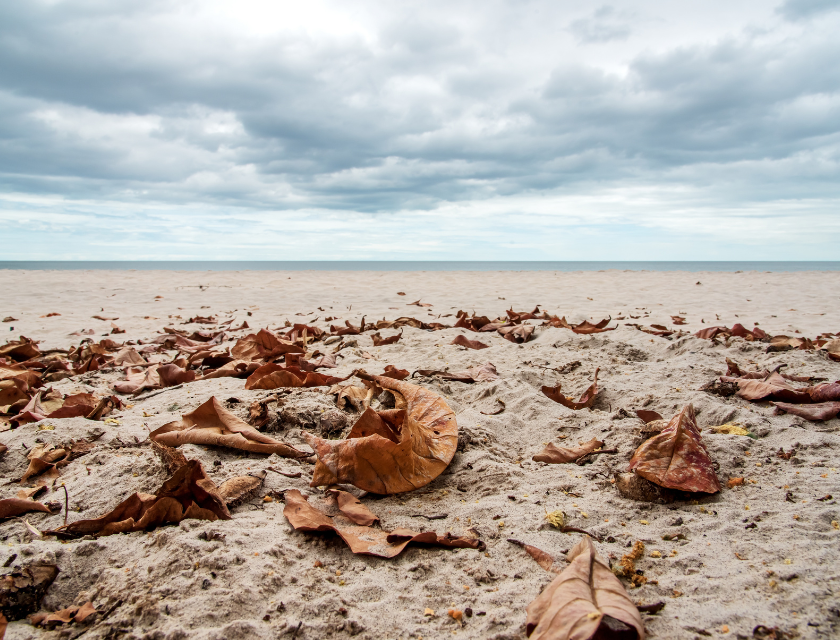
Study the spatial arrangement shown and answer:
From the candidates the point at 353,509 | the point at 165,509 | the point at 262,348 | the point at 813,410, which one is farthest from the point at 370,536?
the point at 262,348

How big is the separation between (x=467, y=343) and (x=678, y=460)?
2345mm

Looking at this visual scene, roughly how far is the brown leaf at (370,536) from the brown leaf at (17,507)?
0.74m

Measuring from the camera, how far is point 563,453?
76.9 inches

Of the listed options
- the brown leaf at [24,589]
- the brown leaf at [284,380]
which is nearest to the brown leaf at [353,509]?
the brown leaf at [24,589]

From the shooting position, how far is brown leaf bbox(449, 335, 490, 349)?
394 cm

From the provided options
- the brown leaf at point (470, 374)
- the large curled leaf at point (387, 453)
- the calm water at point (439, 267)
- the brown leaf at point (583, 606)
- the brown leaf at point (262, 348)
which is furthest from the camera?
the calm water at point (439, 267)

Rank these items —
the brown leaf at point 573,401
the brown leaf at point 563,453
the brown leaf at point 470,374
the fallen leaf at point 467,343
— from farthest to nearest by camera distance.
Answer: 1. the fallen leaf at point 467,343
2. the brown leaf at point 470,374
3. the brown leaf at point 573,401
4. the brown leaf at point 563,453

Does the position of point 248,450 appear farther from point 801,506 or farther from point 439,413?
point 801,506

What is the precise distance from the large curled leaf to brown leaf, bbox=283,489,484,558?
0.60 feet

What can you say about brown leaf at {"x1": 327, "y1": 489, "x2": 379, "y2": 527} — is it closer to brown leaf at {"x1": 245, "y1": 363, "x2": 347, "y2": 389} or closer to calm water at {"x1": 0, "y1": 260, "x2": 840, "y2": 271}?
brown leaf at {"x1": 245, "y1": 363, "x2": 347, "y2": 389}

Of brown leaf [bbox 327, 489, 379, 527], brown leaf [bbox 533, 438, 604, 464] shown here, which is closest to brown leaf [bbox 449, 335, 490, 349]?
brown leaf [bbox 533, 438, 604, 464]

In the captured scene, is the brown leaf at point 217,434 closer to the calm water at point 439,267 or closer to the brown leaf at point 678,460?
the brown leaf at point 678,460

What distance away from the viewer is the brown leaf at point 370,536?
138 cm

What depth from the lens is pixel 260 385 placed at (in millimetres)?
2754
